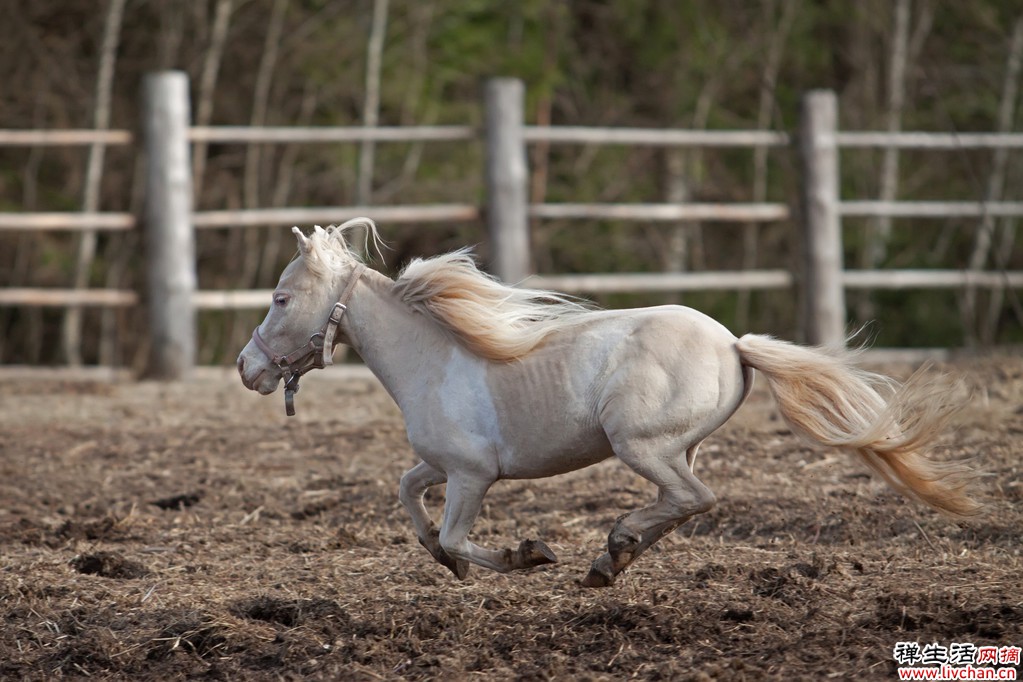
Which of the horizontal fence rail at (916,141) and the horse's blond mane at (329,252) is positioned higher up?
the horizontal fence rail at (916,141)

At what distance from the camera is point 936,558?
13.0 feet

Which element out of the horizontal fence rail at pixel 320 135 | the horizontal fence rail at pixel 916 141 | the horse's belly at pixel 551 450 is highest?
the horizontal fence rail at pixel 320 135

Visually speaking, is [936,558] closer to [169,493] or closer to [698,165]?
[169,493]

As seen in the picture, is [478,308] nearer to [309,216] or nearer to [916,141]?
[309,216]

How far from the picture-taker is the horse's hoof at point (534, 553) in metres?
3.55

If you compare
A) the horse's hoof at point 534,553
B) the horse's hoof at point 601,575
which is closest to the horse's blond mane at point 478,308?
the horse's hoof at point 534,553

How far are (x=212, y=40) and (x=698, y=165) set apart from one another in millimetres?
5769

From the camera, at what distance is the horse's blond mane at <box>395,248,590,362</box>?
3.70 m

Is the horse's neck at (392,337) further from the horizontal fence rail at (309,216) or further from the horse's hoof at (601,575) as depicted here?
the horizontal fence rail at (309,216)

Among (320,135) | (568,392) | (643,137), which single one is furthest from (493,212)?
(568,392)

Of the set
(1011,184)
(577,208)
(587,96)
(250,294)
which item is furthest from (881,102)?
(250,294)

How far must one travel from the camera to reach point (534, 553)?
357 cm

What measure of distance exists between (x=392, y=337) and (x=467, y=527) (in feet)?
2.15

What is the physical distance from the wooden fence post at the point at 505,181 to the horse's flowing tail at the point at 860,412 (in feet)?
→ 16.7
